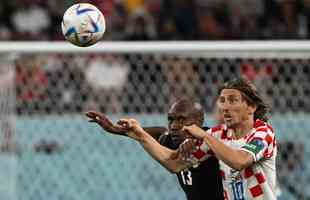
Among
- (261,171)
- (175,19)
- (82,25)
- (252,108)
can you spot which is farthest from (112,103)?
(261,171)

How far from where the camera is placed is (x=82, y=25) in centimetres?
647

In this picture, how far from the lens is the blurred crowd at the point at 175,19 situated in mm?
11133

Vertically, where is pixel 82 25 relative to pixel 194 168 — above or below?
above

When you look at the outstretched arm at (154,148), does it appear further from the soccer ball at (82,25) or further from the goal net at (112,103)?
the goal net at (112,103)

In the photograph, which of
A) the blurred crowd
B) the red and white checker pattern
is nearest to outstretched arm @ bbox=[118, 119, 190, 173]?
the red and white checker pattern

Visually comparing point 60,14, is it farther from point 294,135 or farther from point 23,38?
point 294,135

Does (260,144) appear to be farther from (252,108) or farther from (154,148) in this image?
(154,148)

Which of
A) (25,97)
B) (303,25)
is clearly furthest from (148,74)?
(303,25)

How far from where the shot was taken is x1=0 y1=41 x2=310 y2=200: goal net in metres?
9.04

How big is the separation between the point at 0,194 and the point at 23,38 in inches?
115

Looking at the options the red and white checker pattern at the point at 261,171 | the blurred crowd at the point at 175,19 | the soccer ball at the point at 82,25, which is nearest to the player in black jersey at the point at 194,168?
the red and white checker pattern at the point at 261,171

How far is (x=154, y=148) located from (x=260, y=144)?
26.9 inches

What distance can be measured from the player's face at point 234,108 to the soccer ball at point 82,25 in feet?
3.35

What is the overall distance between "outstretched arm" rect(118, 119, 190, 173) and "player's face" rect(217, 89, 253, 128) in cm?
42
